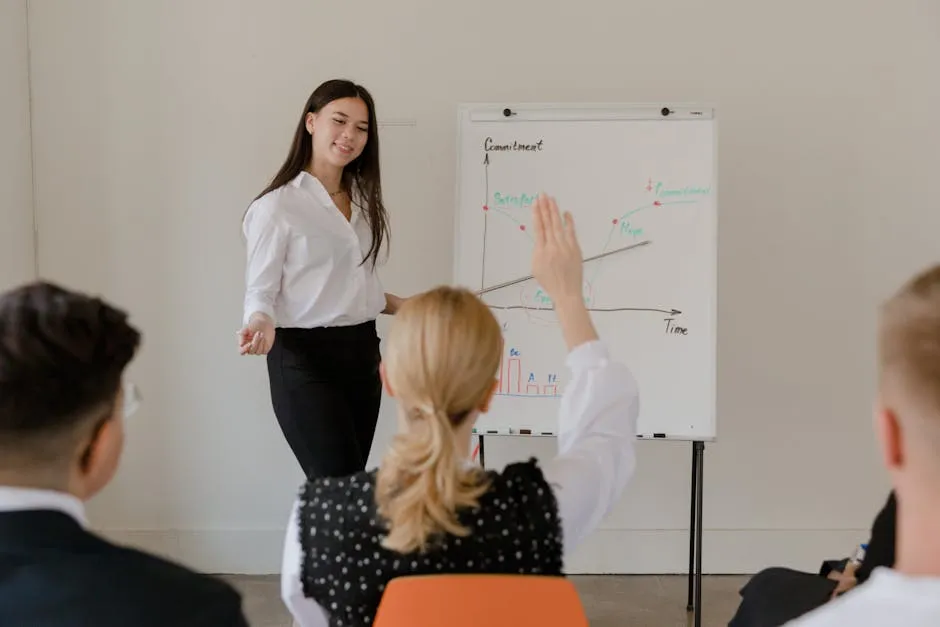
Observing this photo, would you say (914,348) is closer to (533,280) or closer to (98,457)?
(98,457)

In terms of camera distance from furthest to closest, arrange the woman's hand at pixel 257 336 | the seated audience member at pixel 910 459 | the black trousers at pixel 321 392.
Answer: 1. the black trousers at pixel 321 392
2. the woman's hand at pixel 257 336
3. the seated audience member at pixel 910 459

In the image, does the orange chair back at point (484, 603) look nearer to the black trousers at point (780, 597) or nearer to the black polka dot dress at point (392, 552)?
the black polka dot dress at point (392, 552)

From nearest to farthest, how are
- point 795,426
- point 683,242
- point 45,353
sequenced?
point 45,353, point 683,242, point 795,426

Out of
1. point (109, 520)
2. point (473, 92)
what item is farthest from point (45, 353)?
point (109, 520)

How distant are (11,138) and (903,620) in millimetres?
2938

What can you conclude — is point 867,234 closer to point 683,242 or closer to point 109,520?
point 683,242

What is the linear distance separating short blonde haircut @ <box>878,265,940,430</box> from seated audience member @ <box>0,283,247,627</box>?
2.53 feet

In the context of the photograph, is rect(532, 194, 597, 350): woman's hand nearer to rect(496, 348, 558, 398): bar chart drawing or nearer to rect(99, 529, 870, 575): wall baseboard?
rect(496, 348, 558, 398): bar chart drawing

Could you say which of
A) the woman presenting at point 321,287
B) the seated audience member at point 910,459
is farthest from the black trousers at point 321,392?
the seated audience member at point 910,459

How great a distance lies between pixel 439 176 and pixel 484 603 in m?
2.06

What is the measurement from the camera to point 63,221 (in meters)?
2.88

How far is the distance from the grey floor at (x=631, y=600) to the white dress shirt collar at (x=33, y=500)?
191 centimetres

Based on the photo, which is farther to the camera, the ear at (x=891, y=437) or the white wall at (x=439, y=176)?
the white wall at (x=439, y=176)

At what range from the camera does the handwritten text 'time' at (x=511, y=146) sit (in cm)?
257
